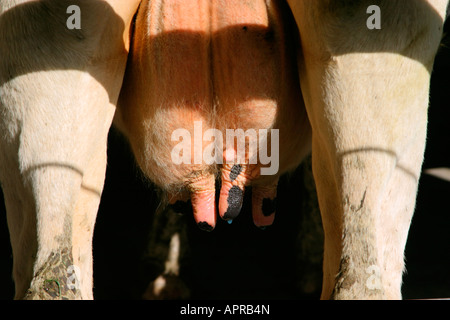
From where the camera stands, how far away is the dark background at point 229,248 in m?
2.97

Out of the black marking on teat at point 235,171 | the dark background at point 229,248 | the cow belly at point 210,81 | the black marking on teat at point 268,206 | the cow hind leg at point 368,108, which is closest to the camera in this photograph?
the cow hind leg at point 368,108

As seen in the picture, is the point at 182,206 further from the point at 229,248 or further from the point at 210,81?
the point at 229,248

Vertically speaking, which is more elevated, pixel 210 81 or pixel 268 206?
pixel 210 81

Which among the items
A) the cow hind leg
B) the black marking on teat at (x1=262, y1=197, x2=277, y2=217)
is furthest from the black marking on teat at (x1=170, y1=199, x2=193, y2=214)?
the cow hind leg

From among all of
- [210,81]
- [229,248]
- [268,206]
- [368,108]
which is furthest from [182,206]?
[229,248]

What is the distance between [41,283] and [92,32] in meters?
0.66

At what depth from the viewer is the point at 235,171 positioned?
191cm

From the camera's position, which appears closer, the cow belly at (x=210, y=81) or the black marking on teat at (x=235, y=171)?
the cow belly at (x=210, y=81)

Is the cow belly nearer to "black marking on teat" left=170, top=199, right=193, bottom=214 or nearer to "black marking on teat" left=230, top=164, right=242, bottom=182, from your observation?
"black marking on teat" left=230, top=164, right=242, bottom=182

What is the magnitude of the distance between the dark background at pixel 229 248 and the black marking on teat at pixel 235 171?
95cm

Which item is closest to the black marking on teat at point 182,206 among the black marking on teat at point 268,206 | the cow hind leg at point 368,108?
the black marking on teat at point 268,206

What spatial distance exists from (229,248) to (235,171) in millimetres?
1534

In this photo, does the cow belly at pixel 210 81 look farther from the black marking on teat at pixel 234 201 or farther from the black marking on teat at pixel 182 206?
the black marking on teat at pixel 182 206
